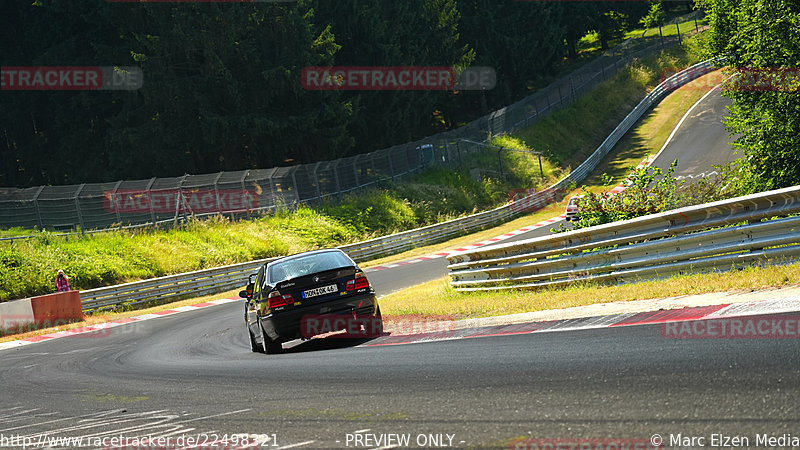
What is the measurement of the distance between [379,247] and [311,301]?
24604 millimetres

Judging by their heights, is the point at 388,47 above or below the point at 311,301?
above

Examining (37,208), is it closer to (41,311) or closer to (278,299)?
(41,311)

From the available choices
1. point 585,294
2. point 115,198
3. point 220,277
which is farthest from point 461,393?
point 115,198

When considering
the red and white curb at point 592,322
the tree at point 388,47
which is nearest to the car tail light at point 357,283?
the red and white curb at point 592,322

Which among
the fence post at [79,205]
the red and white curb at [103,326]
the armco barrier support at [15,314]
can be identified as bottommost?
the red and white curb at [103,326]

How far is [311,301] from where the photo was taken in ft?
37.3

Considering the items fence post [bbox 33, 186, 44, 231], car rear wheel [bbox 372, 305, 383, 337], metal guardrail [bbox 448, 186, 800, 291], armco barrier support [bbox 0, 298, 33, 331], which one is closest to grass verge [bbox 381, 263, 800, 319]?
metal guardrail [bbox 448, 186, 800, 291]

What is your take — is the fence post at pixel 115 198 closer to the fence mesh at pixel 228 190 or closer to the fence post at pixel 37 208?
the fence mesh at pixel 228 190

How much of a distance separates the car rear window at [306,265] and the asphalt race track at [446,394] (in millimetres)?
1119

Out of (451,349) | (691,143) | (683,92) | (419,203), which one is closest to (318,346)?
(451,349)

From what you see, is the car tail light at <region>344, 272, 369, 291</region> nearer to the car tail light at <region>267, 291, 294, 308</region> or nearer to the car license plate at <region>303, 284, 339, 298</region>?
the car license plate at <region>303, 284, 339, 298</region>

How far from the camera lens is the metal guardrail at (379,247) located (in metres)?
27.1

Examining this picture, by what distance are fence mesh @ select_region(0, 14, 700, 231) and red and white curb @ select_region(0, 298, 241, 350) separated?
6836mm

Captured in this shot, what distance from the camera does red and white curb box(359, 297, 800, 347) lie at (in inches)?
303
